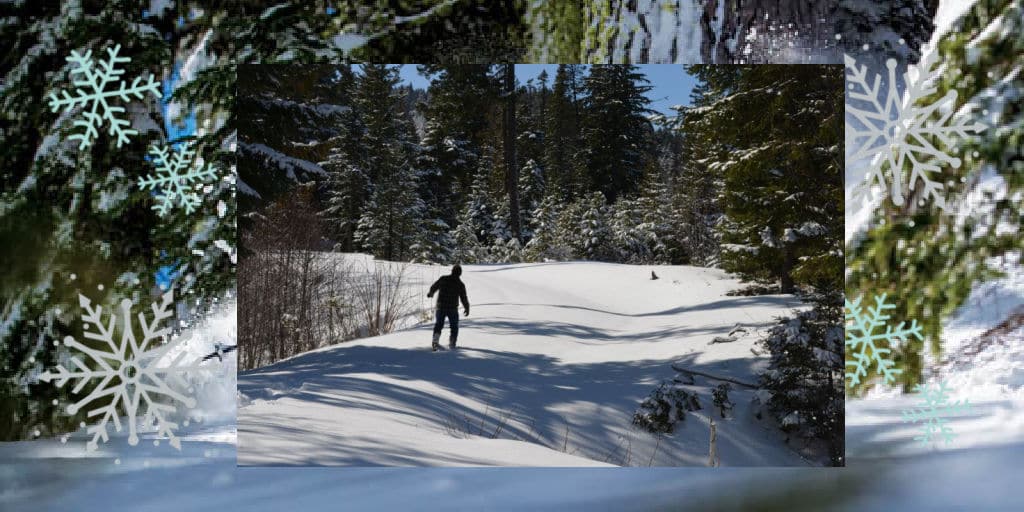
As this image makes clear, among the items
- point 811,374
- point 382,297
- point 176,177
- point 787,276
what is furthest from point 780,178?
point 176,177

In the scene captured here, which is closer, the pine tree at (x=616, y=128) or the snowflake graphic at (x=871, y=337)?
the pine tree at (x=616, y=128)

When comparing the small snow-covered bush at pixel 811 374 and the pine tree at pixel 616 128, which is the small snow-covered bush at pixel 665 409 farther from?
the pine tree at pixel 616 128

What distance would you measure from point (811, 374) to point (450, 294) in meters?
1.95

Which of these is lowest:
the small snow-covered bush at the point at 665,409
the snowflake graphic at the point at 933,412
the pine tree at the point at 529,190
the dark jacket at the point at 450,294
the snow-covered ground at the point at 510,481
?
the snow-covered ground at the point at 510,481

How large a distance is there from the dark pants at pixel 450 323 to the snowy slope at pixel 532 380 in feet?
0.18

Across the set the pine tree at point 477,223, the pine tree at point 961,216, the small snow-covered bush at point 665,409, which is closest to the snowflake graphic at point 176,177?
the pine tree at point 477,223

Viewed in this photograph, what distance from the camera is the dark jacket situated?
157 inches

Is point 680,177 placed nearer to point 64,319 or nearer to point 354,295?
point 354,295

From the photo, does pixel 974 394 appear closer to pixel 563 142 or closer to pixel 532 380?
pixel 532 380

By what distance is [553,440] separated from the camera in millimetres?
3877

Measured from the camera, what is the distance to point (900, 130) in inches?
171

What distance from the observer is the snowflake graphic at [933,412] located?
4.44 metres

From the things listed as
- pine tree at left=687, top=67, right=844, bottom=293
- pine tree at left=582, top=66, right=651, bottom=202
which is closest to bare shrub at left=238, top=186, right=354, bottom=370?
pine tree at left=582, top=66, right=651, bottom=202

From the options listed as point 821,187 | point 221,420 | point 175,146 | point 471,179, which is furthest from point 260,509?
point 821,187
